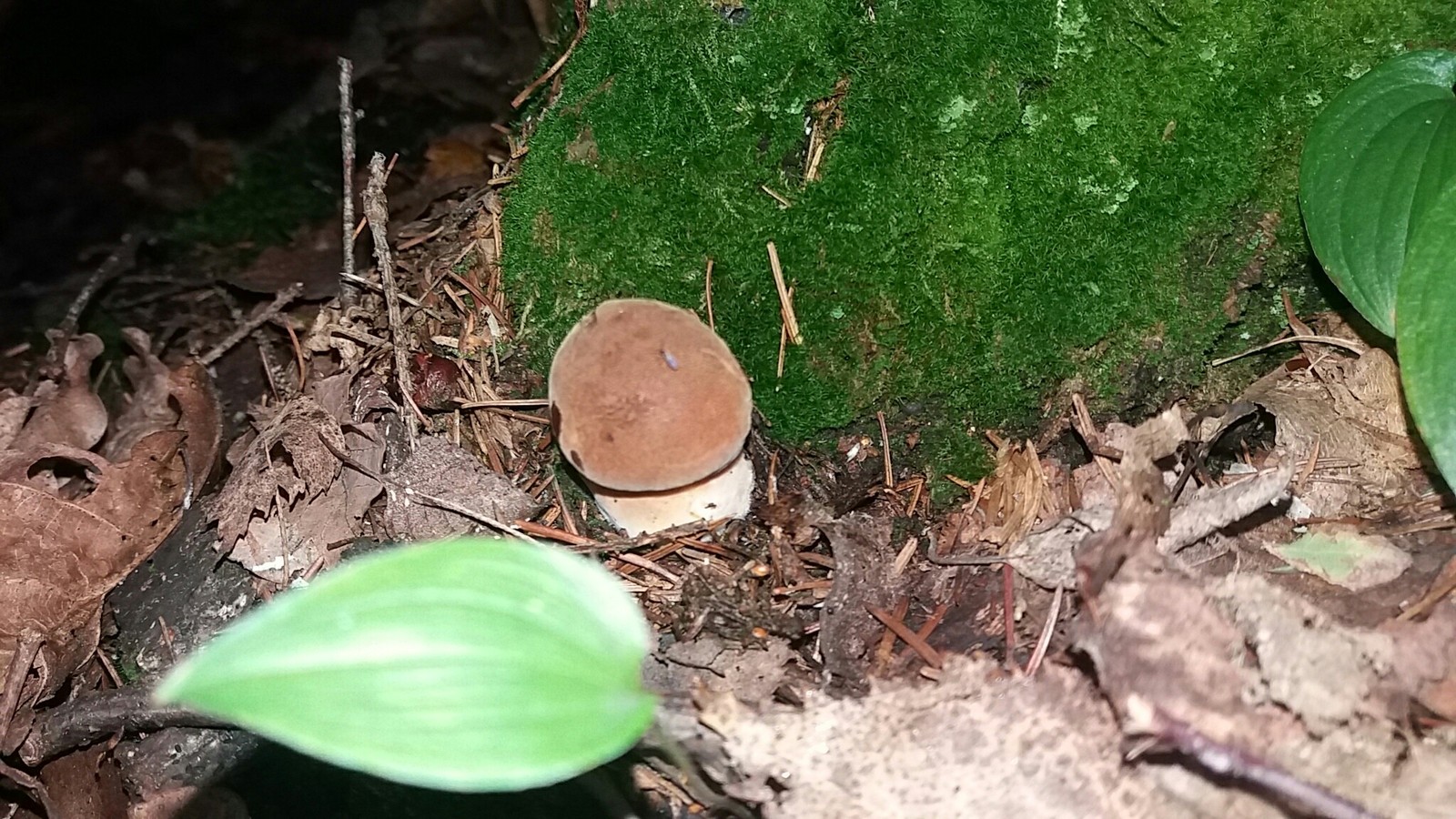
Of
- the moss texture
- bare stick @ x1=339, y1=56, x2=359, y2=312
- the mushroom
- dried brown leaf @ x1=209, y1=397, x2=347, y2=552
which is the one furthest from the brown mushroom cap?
bare stick @ x1=339, y1=56, x2=359, y2=312

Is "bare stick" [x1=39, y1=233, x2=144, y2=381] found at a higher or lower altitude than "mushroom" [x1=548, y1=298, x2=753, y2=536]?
lower

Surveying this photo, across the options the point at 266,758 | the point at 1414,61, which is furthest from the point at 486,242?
the point at 1414,61

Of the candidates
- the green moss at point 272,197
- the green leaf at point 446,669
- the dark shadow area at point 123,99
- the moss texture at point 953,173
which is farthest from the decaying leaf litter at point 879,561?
the dark shadow area at point 123,99

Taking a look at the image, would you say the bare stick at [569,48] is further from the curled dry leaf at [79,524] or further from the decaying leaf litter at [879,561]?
the curled dry leaf at [79,524]

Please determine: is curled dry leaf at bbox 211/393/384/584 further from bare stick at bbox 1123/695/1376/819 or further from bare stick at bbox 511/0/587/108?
bare stick at bbox 1123/695/1376/819

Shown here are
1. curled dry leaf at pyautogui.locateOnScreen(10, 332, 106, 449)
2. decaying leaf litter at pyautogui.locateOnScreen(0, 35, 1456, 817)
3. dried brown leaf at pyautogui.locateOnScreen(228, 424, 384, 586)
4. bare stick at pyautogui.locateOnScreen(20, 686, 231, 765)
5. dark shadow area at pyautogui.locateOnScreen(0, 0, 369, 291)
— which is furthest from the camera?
dark shadow area at pyautogui.locateOnScreen(0, 0, 369, 291)

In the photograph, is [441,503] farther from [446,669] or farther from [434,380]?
[446,669]

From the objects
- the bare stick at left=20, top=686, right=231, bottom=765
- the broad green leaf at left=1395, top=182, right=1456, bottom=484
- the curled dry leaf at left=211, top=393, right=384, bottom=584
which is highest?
the broad green leaf at left=1395, top=182, right=1456, bottom=484
